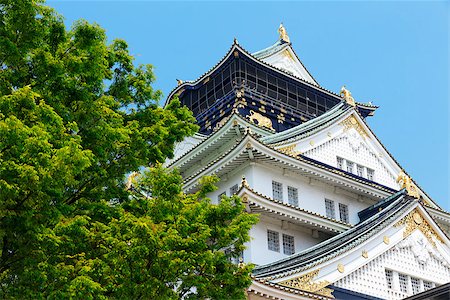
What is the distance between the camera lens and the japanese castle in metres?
27.4

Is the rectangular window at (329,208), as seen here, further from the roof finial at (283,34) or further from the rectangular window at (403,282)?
the roof finial at (283,34)

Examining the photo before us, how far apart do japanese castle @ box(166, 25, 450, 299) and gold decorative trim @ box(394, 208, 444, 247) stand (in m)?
0.05

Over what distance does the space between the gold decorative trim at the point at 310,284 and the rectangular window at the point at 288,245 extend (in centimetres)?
459

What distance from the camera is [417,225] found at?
30.2m

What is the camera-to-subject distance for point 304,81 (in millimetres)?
43344

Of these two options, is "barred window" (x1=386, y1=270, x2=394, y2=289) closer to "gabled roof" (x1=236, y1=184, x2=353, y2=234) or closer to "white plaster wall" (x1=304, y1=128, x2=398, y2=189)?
"gabled roof" (x1=236, y1=184, x2=353, y2=234)

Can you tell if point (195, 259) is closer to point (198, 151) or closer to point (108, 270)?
point (108, 270)

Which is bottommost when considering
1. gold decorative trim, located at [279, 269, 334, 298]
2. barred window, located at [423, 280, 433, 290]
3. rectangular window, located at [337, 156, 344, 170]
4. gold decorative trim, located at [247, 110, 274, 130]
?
gold decorative trim, located at [279, 269, 334, 298]

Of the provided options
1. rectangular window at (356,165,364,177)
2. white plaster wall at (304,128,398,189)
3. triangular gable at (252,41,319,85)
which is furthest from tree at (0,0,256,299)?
triangular gable at (252,41,319,85)

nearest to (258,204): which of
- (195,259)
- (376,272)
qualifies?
(376,272)

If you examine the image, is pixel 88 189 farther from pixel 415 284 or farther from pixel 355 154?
pixel 355 154

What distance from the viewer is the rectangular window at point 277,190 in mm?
32156

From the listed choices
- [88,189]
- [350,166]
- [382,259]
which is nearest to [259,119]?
[350,166]

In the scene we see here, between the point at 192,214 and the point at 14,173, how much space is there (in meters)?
3.64
